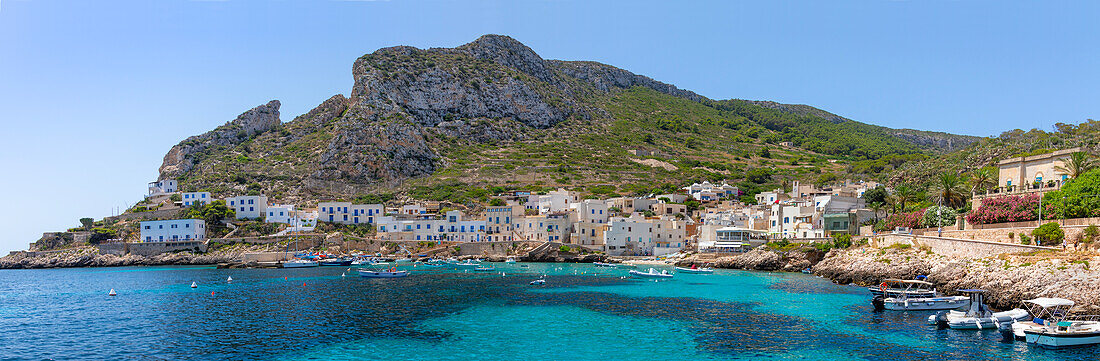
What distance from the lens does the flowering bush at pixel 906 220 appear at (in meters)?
60.8

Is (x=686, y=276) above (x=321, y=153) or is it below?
below

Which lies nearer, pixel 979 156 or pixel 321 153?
pixel 979 156

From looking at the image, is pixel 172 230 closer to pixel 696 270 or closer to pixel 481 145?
pixel 696 270

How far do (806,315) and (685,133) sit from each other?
151287 millimetres

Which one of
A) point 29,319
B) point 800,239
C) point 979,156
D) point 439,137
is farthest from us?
point 439,137

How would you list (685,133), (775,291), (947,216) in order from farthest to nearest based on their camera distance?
(685,133) < (947,216) < (775,291)

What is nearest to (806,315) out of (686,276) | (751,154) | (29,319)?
(686,276)

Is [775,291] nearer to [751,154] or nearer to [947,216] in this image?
[947,216]

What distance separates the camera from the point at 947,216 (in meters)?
57.6

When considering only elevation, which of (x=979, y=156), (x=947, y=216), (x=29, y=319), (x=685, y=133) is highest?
(x=685, y=133)

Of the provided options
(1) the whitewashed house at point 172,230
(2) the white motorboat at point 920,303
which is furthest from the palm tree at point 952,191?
(1) the whitewashed house at point 172,230

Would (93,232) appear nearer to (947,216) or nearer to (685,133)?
(947,216)

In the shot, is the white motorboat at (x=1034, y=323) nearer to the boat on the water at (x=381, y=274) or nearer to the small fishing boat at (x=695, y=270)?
the small fishing boat at (x=695, y=270)

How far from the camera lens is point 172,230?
93688mm
